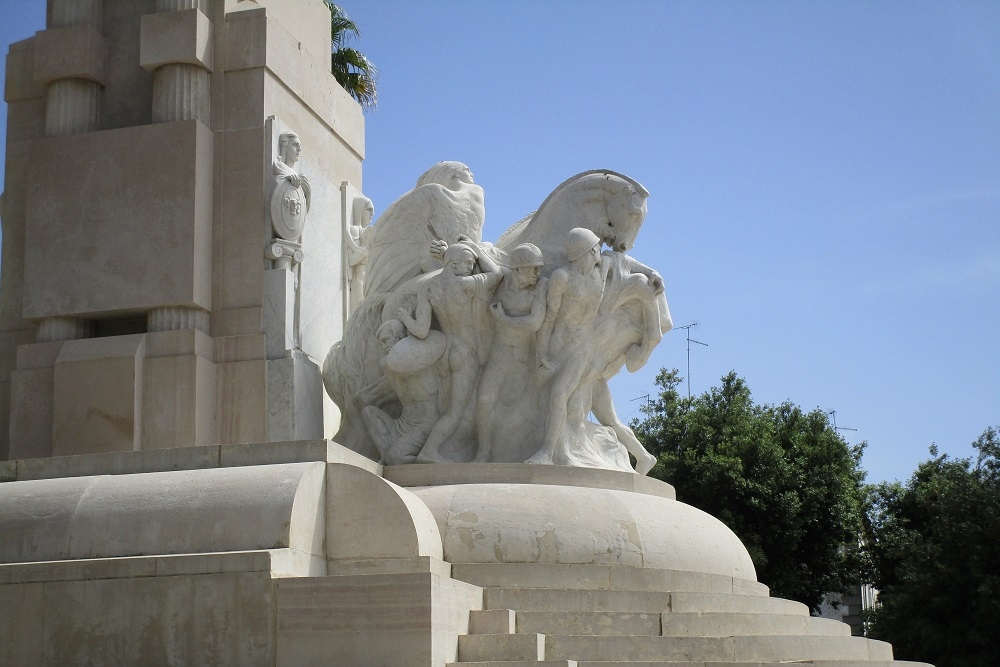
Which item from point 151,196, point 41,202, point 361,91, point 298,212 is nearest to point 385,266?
point 298,212

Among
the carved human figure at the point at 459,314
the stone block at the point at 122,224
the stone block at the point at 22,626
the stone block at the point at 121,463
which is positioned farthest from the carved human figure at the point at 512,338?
the stone block at the point at 22,626

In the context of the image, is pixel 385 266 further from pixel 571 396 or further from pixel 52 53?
pixel 52 53

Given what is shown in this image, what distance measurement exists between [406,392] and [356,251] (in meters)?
3.12

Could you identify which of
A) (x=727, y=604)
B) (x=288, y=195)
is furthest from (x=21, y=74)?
(x=727, y=604)

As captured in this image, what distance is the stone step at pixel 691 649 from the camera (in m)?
11.1

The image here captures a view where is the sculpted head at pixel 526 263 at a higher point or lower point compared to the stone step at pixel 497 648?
higher

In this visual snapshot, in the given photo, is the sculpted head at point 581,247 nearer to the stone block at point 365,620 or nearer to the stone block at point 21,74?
the stone block at point 365,620

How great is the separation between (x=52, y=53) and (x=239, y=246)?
10.5 feet

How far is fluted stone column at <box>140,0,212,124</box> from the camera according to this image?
15539 millimetres

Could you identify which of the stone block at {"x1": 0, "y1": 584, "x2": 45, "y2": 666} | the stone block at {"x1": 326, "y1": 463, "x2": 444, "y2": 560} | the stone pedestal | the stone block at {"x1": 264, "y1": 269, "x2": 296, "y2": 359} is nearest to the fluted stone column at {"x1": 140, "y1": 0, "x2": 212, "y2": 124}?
the stone block at {"x1": 264, "y1": 269, "x2": 296, "y2": 359}

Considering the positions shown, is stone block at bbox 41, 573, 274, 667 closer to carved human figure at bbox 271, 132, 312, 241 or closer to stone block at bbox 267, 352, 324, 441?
stone block at bbox 267, 352, 324, 441

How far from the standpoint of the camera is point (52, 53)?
15906mm

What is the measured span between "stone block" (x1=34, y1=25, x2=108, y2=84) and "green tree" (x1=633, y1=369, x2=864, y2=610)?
61.5 feet

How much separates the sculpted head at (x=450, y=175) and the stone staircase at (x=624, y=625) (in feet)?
18.7
